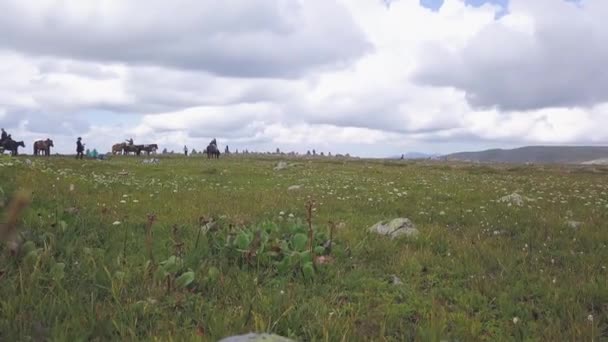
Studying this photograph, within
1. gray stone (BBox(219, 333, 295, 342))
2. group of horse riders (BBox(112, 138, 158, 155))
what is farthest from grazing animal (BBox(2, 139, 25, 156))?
gray stone (BBox(219, 333, 295, 342))

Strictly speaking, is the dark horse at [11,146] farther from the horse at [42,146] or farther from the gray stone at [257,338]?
the gray stone at [257,338]

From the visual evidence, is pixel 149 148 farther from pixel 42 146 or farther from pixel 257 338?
pixel 257 338

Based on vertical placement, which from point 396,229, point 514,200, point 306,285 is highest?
point 514,200

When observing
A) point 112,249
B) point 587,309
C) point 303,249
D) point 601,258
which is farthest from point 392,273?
point 112,249

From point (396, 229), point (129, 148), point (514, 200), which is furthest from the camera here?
point (129, 148)

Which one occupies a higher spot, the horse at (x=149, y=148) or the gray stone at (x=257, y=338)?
the horse at (x=149, y=148)

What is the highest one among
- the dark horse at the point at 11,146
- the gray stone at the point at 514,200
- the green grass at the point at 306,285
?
the dark horse at the point at 11,146

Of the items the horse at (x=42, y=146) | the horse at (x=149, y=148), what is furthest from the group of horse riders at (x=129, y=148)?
the horse at (x=42, y=146)

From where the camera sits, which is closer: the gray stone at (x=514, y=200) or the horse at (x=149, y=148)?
the gray stone at (x=514, y=200)

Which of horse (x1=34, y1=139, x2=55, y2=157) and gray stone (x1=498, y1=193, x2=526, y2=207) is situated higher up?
horse (x1=34, y1=139, x2=55, y2=157)

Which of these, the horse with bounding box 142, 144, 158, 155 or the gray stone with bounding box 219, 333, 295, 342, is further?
the horse with bounding box 142, 144, 158, 155

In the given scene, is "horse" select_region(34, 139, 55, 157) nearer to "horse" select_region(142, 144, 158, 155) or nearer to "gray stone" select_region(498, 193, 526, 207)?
"horse" select_region(142, 144, 158, 155)

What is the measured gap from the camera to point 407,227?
1180 cm

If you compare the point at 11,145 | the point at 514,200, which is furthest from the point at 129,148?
the point at 514,200
